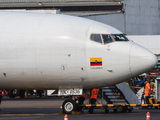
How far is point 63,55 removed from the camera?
1902 cm

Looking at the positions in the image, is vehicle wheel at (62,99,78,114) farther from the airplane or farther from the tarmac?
the airplane

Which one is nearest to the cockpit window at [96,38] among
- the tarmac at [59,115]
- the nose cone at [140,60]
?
the nose cone at [140,60]

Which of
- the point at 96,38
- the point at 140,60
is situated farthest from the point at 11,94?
the point at 140,60

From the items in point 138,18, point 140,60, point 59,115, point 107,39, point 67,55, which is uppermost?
point 138,18

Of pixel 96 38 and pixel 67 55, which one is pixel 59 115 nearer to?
pixel 67 55

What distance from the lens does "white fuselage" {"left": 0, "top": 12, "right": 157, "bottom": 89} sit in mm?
18766

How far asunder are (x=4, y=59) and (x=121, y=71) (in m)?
6.45

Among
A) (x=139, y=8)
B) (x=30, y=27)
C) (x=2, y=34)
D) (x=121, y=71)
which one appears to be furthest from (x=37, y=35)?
(x=139, y=8)

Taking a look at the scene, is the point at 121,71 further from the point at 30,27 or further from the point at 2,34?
the point at 2,34

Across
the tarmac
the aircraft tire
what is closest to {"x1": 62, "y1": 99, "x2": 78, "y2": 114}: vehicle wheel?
the tarmac

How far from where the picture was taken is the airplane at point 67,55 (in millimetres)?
18781

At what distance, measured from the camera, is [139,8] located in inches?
2287

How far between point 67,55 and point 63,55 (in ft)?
0.72

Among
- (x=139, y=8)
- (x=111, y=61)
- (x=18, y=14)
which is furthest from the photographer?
(x=139, y=8)
